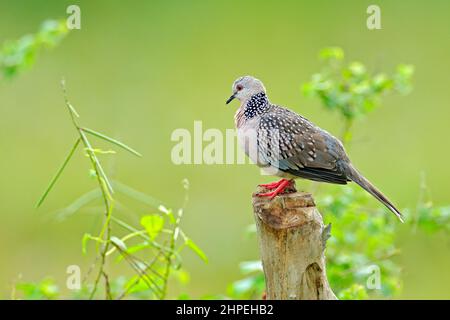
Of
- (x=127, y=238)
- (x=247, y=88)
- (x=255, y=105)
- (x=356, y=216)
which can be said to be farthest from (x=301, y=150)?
(x=356, y=216)

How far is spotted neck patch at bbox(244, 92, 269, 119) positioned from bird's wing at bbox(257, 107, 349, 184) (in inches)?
9.0

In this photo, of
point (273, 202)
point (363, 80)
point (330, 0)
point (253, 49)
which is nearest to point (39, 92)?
point (253, 49)

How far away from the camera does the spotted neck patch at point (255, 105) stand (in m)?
5.19

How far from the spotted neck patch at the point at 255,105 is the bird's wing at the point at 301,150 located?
0.23 m

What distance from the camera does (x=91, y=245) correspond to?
957 cm

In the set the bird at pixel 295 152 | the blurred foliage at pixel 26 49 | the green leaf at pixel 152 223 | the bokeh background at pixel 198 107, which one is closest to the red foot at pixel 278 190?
the bird at pixel 295 152

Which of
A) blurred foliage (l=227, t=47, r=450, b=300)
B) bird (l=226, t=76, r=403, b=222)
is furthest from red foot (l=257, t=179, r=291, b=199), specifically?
blurred foliage (l=227, t=47, r=450, b=300)

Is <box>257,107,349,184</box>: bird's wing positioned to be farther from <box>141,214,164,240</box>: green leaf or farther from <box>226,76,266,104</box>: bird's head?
<box>141,214,164,240</box>: green leaf

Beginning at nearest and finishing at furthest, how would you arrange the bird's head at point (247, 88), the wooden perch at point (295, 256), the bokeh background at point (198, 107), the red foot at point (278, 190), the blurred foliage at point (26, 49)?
the wooden perch at point (295, 256)
the red foot at point (278, 190)
the bird's head at point (247, 88)
the blurred foliage at point (26, 49)
the bokeh background at point (198, 107)

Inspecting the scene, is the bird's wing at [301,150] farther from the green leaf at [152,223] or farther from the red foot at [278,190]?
the green leaf at [152,223]

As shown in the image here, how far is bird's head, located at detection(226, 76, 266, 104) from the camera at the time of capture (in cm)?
529

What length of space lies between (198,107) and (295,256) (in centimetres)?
875

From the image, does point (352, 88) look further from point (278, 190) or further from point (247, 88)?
point (278, 190)

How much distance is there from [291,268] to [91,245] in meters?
5.77
